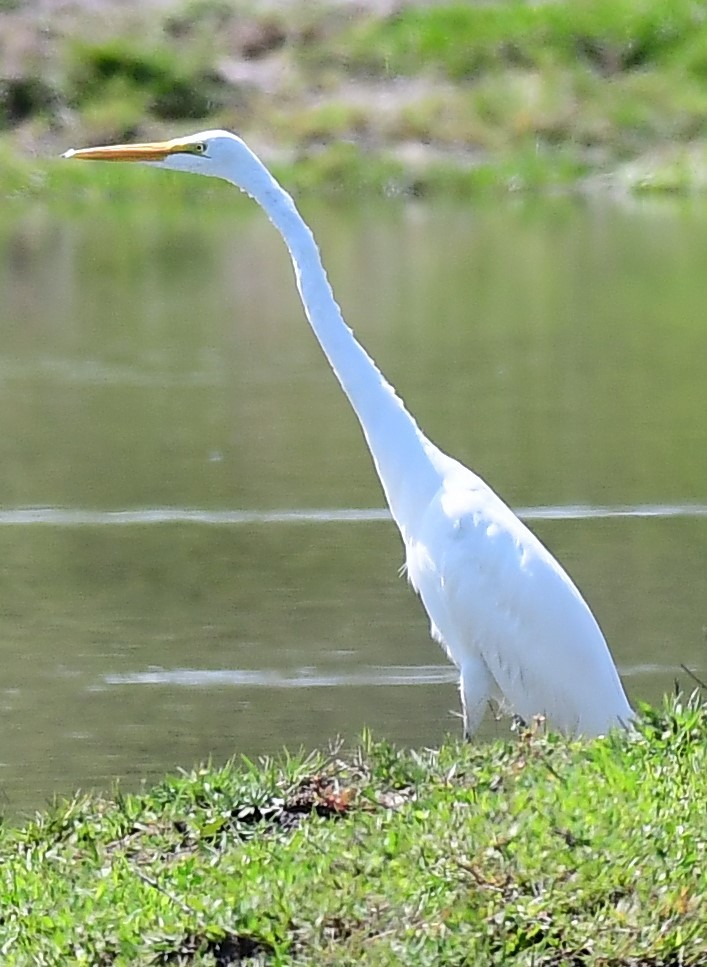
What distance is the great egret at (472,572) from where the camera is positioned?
4.93 meters

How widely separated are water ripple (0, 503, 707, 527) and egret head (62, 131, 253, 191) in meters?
3.29

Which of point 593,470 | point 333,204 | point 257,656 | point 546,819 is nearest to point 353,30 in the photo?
point 333,204

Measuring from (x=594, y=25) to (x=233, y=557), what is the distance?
90.4 feet

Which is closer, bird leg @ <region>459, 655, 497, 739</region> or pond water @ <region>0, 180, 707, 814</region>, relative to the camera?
bird leg @ <region>459, 655, 497, 739</region>

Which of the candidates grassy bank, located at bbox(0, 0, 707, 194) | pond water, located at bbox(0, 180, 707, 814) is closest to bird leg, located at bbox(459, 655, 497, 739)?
pond water, located at bbox(0, 180, 707, 814)

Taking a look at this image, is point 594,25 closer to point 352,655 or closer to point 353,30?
point 353,30

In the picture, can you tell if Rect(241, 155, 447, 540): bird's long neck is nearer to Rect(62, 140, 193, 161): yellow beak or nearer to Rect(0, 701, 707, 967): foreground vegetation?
Rect(62, 140, 193, 161): yellow beak

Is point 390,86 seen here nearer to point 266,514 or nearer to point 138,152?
point 266,514

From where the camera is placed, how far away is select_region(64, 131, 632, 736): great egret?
16.2 feet

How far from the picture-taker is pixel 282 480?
9.41 meters

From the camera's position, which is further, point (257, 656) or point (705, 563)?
point (705, 563)

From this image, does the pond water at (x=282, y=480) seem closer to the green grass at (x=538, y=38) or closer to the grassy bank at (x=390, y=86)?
the grassy bank at (x=390, y=86)

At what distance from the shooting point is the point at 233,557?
7.94 metres

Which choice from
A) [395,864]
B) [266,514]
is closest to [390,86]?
[266,514]
